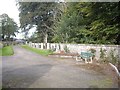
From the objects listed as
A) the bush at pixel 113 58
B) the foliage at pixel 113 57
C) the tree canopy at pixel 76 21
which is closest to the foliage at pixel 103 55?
the foliage at pixel 113 57

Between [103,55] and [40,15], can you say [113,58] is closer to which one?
[103,55]

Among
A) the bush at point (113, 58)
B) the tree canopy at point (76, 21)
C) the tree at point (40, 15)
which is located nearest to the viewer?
the bush at point (113, 58)

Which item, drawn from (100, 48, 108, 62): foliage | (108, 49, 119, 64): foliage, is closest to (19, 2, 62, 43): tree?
(100, 48, 108, 62): foliage

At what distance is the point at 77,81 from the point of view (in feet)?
36.1

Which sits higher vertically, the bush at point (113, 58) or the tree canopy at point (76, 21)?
the tree canopy at point (76, 21)

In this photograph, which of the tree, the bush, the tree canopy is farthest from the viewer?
the tree

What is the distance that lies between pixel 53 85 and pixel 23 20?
46367mm

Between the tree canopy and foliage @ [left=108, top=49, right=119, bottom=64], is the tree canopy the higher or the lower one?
the higher one

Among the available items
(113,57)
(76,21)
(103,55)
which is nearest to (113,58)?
(113,57)

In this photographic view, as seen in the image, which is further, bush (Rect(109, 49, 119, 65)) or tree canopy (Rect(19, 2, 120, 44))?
tree canopy (Rect(19, 2, 120, 44))

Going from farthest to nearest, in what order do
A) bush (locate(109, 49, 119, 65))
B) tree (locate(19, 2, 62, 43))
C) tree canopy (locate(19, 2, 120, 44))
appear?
tree (locate(19, 2, 62, 43)), tree canopy (locate(19, 2, 120, 44)), bush (locate(109, 49, 119, 65))

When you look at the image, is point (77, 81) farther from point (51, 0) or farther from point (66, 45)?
point (51, 0)

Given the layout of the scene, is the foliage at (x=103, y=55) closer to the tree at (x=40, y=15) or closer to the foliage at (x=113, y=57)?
the foliage at (x=113, y=57)

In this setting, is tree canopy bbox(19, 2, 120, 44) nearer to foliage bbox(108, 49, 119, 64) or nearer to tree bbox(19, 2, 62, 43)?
tree bbox(19, 2, 62, 43)
